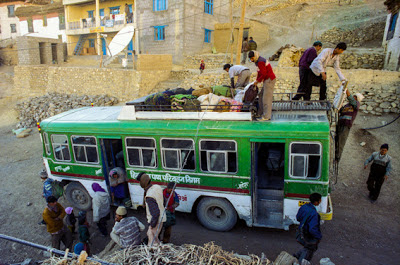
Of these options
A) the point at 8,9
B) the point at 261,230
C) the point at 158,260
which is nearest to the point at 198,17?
the point at 261,230

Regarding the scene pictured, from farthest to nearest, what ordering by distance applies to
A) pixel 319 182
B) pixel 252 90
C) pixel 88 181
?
pixel 88 181 < pixel 252 90 < pixel 319 182

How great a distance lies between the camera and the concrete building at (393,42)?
14.4 meters

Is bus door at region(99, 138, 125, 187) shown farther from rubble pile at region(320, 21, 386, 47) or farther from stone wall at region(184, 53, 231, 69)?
rubble pile at region(320, 21, 386, 47)

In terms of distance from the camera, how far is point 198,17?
977 inches

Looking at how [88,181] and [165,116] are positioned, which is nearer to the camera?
[165,116]

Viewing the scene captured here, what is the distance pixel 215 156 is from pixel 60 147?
431 cm

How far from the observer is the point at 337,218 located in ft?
21.2

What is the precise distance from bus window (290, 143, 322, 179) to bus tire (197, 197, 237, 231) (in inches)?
65.5

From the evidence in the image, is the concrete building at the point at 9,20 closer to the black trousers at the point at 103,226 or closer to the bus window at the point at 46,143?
the bus window at the point at 46,143

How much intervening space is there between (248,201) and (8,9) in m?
47.9

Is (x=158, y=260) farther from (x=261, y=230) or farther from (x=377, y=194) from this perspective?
(x=377, y=194)

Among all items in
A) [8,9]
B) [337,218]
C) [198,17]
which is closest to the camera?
[337,218]

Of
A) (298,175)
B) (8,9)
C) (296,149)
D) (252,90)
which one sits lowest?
(298,175)

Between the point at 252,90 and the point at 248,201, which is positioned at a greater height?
the point at 252,90
